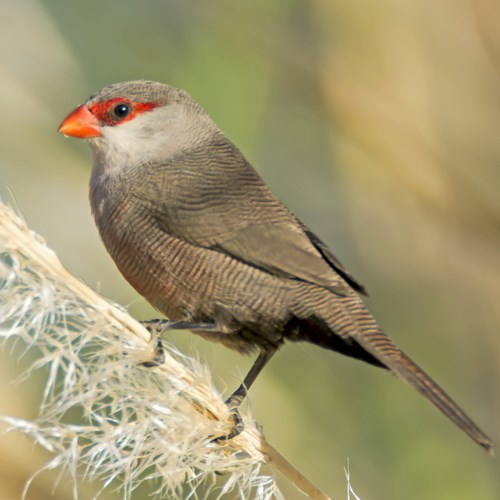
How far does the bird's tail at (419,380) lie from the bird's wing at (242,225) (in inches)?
8.4

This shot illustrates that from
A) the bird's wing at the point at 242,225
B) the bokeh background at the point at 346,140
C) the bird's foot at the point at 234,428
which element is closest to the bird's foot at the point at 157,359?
the bird's foot at the point at 234,428

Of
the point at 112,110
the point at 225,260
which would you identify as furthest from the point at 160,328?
the point at 112,110

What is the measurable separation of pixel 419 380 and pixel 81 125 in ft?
5.01

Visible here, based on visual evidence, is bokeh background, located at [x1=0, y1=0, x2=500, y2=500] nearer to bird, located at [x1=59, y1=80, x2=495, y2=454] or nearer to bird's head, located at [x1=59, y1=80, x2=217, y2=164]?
bird's head, located at [x1=59, y1=80, x2=217, y2=164]

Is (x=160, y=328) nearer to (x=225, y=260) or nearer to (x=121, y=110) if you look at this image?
(x=225, y=260)

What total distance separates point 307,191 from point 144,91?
107 centimetres

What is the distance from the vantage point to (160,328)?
2.91 metres

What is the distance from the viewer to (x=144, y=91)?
11.7 ft

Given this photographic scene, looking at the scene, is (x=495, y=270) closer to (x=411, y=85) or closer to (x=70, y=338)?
(x=411, y=85)

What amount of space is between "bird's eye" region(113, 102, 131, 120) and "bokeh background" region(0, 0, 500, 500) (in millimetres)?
424

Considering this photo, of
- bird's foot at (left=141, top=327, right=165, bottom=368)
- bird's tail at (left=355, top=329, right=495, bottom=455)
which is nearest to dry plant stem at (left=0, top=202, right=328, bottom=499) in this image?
bird's foot at (left=141, top=327, right=165, bottom=368)

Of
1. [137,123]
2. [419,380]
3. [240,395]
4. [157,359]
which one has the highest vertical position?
[137,123]

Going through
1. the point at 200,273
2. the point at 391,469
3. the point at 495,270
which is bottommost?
the point at 391,469

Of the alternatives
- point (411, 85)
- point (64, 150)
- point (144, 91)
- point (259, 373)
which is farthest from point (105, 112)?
point (411, 85)
